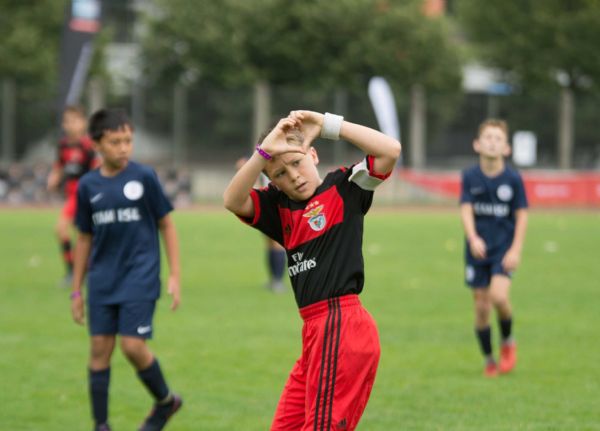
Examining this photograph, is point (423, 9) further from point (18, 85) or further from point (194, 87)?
point (18, 85)

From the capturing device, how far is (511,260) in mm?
8062

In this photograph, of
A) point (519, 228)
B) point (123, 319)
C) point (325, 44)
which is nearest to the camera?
point (123, 319)

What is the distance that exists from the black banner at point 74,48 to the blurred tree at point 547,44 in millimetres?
17722

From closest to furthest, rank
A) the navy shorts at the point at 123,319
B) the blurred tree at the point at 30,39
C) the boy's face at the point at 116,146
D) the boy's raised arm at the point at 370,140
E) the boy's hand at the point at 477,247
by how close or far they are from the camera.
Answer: the boy's raised arm at the point at 370,140
the navy shorts at the point at 123,319
the boy's face at the point at 116,146
the boy's hand at the point at 477,247
the blurred tree at the point at 30,39

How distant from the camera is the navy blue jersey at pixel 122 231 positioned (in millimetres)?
6254

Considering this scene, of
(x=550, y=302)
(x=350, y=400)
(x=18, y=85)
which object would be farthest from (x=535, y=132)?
(x=350, y=400)

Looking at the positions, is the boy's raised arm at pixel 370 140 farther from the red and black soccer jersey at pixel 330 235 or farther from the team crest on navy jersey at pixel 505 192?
the team crest on navy jersey at pixel 505 192

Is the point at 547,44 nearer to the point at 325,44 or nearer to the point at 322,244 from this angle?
the point at 325,44

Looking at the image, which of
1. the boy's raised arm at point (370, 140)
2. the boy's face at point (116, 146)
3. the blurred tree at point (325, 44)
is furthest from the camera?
the blurred tree at point (325, 44)

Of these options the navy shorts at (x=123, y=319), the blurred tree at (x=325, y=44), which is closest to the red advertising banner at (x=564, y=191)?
the blurred tree at (x=325, y=44)

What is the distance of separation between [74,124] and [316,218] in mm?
8542

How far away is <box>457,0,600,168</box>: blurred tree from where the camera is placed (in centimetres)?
3628

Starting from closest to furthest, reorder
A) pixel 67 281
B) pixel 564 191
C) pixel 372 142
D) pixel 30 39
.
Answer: pixel 372 142 < pixel 67 281 < pixel 564 191 < pixel 30 39

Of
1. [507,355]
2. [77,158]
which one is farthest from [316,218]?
[77,158]
